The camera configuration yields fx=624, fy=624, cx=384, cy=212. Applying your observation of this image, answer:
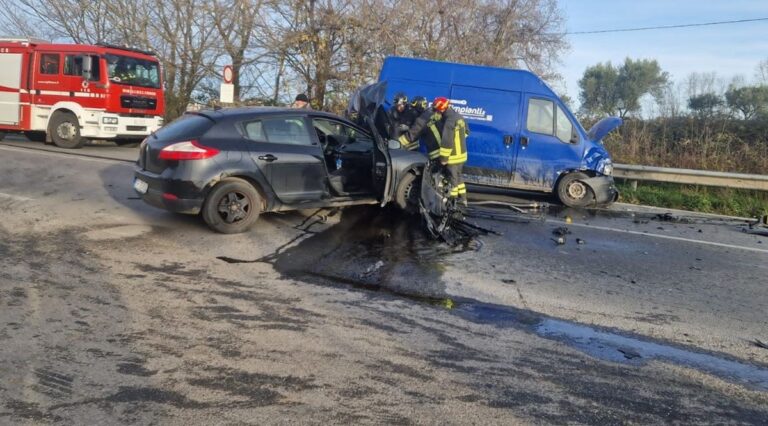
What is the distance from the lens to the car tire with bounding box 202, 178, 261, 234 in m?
7.18

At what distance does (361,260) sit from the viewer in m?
6.62

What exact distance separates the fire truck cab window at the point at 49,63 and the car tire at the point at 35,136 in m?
2.06

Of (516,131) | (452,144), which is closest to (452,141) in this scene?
(452,144)

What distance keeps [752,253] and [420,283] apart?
16.5 ft

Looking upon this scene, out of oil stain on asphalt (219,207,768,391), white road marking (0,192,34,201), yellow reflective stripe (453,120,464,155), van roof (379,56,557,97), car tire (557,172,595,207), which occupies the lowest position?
oil stain on asphalt (219,207,768,391)

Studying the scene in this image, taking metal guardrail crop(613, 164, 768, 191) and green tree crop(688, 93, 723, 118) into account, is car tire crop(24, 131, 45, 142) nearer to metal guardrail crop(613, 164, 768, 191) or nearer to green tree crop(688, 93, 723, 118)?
metal guardrail crop(613, 164, 768, 191)

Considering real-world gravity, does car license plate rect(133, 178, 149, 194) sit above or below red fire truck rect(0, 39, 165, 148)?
below

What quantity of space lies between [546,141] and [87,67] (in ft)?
37.0

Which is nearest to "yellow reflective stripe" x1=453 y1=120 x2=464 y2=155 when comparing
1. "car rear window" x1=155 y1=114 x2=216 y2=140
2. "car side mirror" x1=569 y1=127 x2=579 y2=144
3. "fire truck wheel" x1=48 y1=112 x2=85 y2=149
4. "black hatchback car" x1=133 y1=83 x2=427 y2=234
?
"black hatchback car" x1=133 y1=83 x2=427 y2=234

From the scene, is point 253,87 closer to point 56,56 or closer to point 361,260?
point 56,56

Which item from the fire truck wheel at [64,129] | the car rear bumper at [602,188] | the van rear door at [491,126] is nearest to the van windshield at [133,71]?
the fire truck wheel at [64,129]

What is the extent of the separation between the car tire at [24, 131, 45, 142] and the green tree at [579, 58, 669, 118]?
867 inches

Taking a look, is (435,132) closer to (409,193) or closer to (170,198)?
(409,193)

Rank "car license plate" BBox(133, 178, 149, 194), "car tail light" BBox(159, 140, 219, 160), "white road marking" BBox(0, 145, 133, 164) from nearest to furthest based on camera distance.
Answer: "car tail light" BBox(159, 140, 219, 160)
"car license plate" BBox(133, 178, 149, 194)
"white road marking" BBox(0, 145, 133, 164)
